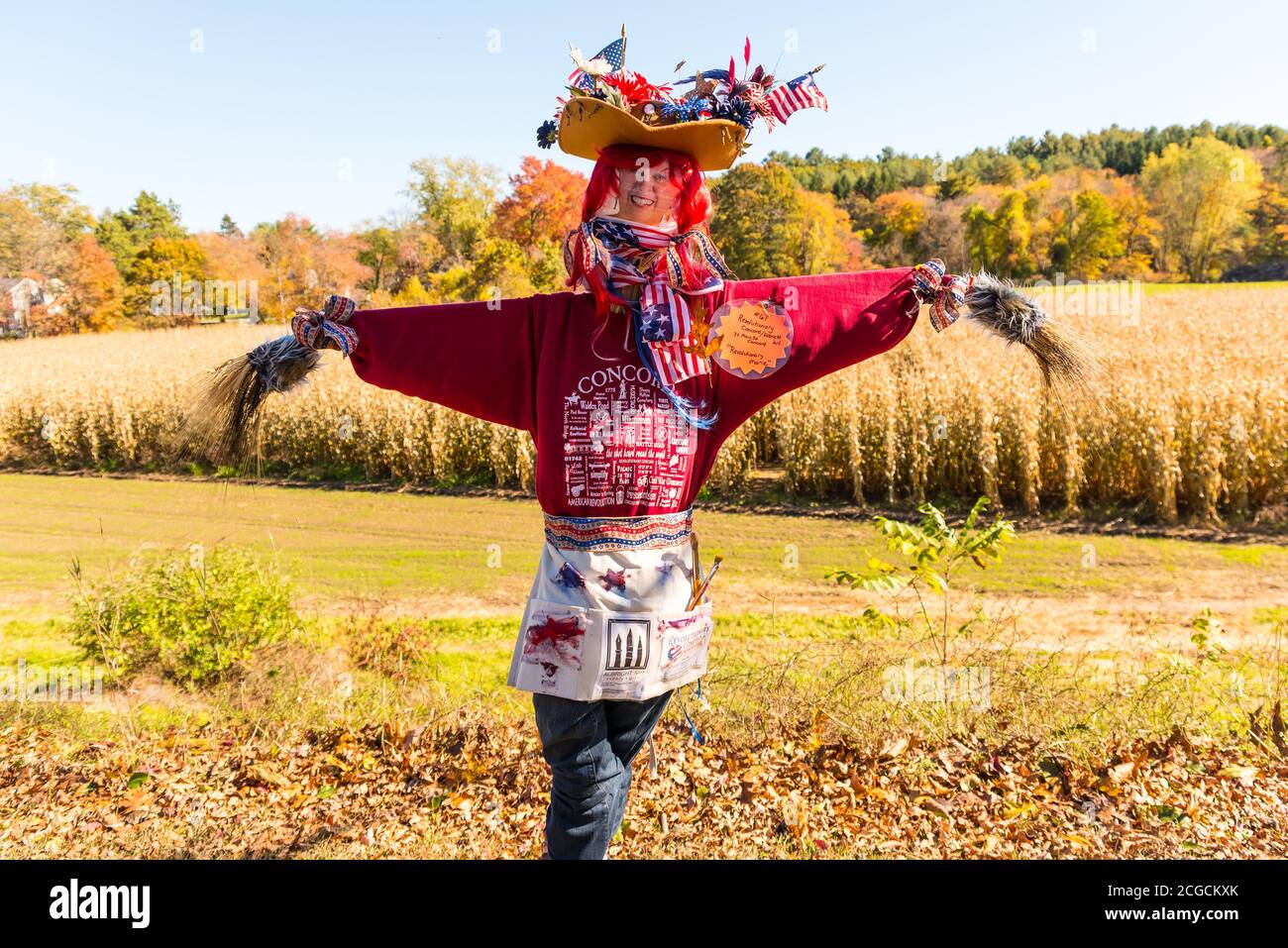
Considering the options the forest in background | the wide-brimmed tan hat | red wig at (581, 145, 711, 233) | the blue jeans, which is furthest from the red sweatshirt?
the forest in background

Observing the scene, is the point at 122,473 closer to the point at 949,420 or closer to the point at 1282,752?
the point at 949,420

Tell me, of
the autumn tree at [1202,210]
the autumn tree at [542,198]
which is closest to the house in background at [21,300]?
A: the autumn tree at [542,198]

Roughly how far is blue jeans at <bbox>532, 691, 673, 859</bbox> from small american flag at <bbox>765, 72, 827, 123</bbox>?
1.74 metres

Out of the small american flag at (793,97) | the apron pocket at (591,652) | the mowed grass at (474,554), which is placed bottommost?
the mowed grass at (474,554)

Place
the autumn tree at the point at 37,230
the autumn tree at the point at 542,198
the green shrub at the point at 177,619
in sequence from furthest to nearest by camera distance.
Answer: the autumn tree at the point at 542,198 → the autumn tree at the point at 37,230 → the green shrub at the point at 177,619

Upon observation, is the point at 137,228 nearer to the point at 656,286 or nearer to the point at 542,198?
the point at 542,198

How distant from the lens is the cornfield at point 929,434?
8844 millimetres

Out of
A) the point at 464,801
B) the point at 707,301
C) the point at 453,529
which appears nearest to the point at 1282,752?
the point at 707,301

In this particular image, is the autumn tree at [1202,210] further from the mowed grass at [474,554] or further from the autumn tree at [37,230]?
the autumn tree at [37,230]

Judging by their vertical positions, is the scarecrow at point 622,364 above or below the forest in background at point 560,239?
below

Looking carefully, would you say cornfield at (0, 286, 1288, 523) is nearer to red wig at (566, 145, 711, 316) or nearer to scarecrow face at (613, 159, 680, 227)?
red wig at (566, 145, 711, 316)

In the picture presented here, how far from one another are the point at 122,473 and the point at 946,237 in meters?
41.7

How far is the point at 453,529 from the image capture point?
939cm

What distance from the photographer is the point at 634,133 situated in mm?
2188
